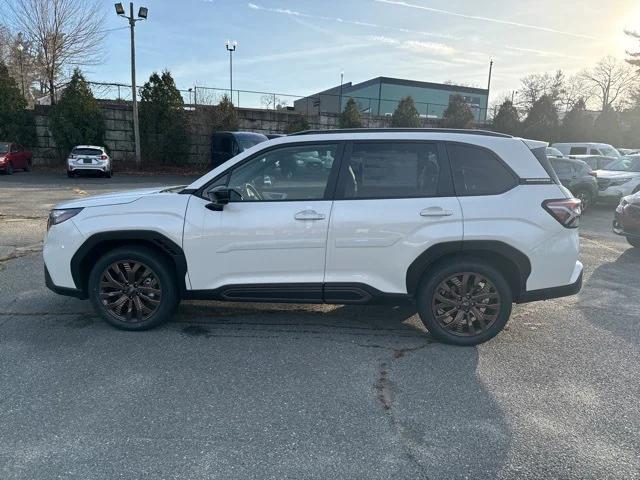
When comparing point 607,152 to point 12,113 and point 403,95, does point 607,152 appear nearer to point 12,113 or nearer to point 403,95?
point 403,95

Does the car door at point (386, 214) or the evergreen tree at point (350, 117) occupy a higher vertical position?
the evergreen tree at point (350, 117)

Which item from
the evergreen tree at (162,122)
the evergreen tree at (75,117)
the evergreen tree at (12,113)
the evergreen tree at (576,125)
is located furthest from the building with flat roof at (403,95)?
the evergreen tree at (12,113)

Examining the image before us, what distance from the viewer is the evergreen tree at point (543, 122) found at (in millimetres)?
34531

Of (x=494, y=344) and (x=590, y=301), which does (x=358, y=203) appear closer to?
(x=494, y=344)

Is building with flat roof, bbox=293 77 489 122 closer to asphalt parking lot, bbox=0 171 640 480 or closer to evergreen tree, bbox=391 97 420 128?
evergreen tree, bbox=391 97 420 128

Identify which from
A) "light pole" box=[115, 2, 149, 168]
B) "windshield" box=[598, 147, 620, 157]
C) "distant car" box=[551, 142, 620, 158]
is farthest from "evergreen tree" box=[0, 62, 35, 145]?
"windshield" box=[598, 147, 620, 157]

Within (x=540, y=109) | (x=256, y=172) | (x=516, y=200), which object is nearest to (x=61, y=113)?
(x=256, y=172)

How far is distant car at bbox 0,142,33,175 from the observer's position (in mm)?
20688

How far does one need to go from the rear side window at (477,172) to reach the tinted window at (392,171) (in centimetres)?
15

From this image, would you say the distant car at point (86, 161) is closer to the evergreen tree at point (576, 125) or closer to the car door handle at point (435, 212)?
the car door handle at point (435, 212)

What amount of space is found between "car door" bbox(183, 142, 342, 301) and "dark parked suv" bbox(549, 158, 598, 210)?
1147 cm

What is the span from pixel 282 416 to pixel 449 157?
8.41ft

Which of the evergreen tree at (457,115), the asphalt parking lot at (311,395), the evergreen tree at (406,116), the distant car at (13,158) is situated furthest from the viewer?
the evergreen tree at (457,115)

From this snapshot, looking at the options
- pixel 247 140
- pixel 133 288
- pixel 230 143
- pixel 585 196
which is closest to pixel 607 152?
pixel 585 196
